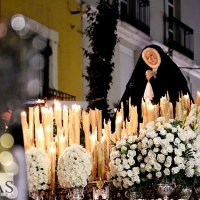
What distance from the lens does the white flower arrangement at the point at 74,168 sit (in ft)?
10.5

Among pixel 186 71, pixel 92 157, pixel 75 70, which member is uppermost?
pixel 186 71

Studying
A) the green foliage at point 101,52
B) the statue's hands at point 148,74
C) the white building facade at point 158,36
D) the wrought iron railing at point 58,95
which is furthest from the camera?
the white building facade at point 158,36

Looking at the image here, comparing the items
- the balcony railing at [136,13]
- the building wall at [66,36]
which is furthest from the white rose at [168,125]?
the balcony railing at [136,13]

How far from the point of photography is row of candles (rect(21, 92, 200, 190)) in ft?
11.7

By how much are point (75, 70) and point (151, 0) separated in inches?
147

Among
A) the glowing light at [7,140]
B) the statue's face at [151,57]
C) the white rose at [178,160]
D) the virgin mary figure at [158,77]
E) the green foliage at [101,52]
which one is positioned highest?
the green foliage at [101,52]

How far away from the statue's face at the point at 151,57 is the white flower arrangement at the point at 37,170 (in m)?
2.36

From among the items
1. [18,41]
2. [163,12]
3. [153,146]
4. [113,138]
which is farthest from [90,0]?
[18,41]

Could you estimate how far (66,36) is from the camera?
8.77m

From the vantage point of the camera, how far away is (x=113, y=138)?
368cm

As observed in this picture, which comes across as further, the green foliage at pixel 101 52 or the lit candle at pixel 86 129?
the green foliage at pixel 101 52

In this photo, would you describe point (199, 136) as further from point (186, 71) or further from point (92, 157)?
point (186, 71)

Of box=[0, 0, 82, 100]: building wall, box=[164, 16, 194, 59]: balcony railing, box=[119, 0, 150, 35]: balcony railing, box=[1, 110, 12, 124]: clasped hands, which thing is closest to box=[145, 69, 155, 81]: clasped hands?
box=[0, 0, 82, 100]: building wall

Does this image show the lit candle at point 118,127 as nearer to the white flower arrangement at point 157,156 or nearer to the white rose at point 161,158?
the white flower arrangement at point 157,156
